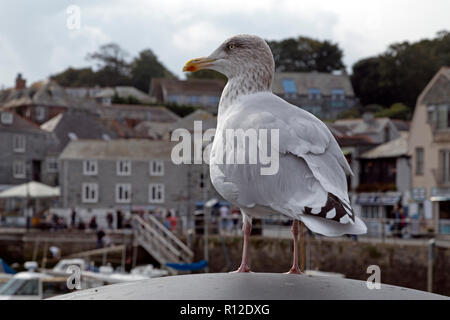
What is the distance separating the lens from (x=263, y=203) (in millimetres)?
→ 5137

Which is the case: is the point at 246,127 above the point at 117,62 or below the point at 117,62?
below

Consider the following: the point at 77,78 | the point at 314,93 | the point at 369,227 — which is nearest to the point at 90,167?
the point at 369,227

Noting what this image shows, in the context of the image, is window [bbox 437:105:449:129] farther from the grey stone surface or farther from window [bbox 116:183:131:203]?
the grey stone surface

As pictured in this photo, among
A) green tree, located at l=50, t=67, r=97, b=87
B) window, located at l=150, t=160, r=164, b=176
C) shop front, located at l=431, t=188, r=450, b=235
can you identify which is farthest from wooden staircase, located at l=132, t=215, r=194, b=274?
green tree, located at l=50, t=67, r=97, b=87

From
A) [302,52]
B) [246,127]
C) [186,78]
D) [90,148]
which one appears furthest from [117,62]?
[246,127]

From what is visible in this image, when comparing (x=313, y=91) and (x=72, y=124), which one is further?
(x=313, y=91)

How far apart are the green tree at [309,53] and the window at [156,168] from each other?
6936 centimetres

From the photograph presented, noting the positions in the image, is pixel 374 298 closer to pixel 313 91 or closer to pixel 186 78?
pixel 313 91

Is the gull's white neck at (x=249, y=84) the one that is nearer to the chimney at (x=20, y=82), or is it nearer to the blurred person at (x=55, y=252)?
the blurred person at (x=55, y=252)

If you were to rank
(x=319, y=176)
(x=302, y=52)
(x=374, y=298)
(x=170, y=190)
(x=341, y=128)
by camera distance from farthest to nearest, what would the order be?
(x=302, y=52)
(x=341, y=128)
(x=170, y=190)
(x=319, y=176)
(x=374, y=298)

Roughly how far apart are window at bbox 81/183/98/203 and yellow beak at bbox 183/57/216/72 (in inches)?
2401

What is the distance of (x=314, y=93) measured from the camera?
126 meters

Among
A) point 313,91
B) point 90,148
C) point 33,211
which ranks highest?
point 313,91

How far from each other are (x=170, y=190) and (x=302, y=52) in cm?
7239
